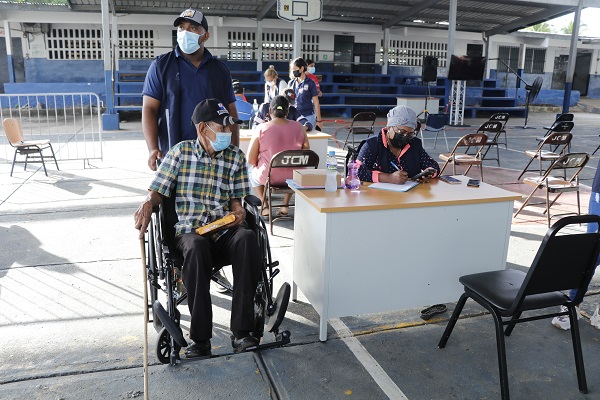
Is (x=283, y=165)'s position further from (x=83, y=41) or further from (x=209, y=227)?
(x=83, y=41)

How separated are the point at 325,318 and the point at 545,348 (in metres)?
1.26

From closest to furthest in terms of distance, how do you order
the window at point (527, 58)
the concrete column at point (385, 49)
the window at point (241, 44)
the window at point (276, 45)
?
the window at point (241, 44), the window at point (276, 45), the concrete column at point (385, 49), the window at point (527, 58)

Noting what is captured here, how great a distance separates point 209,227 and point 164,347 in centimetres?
66

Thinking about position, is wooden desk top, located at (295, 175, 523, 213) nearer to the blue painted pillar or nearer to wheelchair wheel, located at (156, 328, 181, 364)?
wheelchair wheel, located at (156, 328, 181, 364)

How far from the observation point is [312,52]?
1891 cm

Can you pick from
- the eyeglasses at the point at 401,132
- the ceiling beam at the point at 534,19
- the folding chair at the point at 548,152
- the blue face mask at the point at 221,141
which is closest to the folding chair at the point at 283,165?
the eyeglasses at the point at 401,132

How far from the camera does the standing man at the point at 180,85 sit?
3291 mm

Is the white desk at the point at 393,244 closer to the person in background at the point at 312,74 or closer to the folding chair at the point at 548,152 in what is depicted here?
the folding chair at the point at 548,152

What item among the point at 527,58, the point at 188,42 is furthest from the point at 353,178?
the point at 527,58

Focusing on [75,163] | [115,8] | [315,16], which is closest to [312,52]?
[115,8]

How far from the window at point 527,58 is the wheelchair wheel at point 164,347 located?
22450 millimetres

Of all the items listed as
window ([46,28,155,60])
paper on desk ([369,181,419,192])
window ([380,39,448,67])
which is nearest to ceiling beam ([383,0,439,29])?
window ([380,39,448,67])

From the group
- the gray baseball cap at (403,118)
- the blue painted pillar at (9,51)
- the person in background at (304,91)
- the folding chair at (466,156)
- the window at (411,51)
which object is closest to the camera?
the gray baseball cap at (403,118)

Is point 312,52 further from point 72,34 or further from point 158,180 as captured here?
point 158,180
